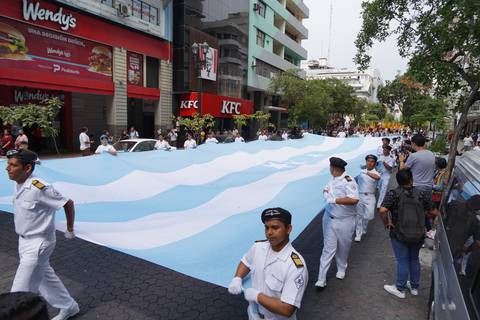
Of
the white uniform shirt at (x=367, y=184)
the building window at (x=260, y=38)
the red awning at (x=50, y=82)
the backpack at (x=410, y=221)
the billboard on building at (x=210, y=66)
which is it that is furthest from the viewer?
the building window at (x=260, y=38)

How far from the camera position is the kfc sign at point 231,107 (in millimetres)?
31130

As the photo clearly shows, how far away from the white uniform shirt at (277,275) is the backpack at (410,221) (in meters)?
2.26

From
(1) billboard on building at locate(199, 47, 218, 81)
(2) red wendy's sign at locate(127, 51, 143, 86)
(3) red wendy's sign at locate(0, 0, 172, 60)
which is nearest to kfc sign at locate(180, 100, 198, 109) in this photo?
(1) billboard on building at locate(199, 47, 218, 81)

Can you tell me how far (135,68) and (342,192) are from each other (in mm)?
21402

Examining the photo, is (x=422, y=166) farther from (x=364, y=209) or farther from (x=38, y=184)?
(x=38, y=184)

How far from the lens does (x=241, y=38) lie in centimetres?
3497

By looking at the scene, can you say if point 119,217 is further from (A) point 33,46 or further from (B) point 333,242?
(A) point 33,46

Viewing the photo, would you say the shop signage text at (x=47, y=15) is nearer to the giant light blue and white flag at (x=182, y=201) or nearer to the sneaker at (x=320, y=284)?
the giant light blue and white flag at (x=182, y=201)

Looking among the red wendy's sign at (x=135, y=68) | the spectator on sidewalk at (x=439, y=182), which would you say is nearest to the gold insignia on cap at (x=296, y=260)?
the spectator on sidewalk at (x=439, y=182)

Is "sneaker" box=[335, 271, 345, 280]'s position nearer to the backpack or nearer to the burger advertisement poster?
the backpack

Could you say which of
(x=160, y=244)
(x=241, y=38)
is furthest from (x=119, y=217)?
(x=241, y=38)

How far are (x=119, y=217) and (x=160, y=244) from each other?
99 centimetres

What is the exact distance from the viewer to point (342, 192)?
480cm

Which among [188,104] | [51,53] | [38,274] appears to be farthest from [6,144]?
[188,104]
